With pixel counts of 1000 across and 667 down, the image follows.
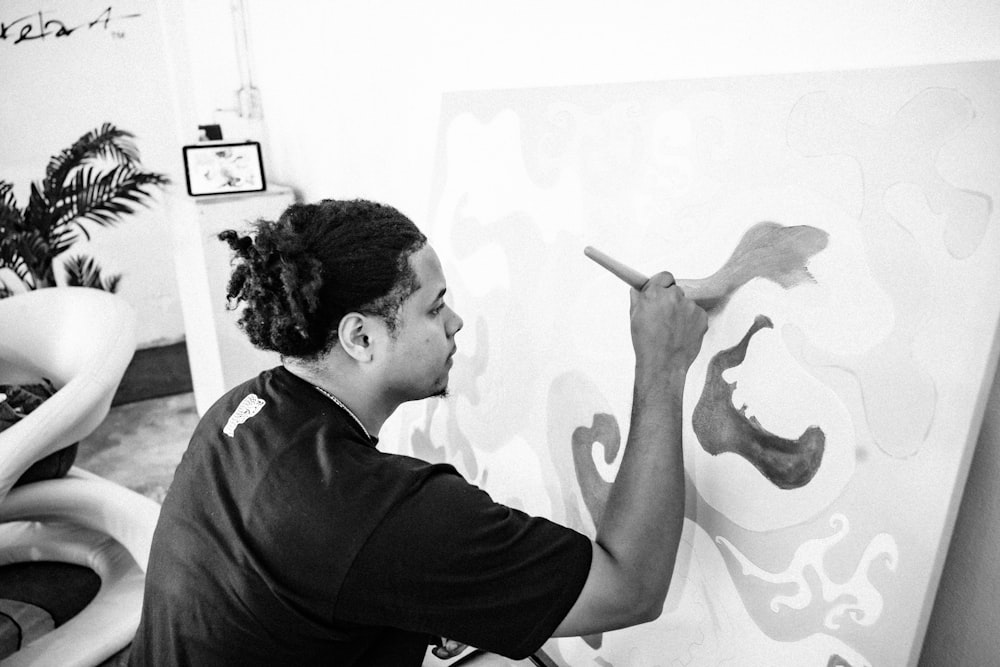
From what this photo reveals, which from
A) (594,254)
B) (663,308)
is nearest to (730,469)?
(663,308)

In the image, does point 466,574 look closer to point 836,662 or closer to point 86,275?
point 836,662

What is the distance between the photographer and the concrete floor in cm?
306

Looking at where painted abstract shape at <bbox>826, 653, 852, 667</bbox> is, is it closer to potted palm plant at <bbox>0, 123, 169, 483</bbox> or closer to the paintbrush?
the paintbrush

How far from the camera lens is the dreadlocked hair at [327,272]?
111 cm

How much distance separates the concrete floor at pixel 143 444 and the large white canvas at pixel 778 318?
2094 millimetres

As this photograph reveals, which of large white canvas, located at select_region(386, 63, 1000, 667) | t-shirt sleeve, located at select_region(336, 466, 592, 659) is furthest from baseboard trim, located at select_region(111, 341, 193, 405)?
t-shirt sleeve, located at select_region(336, 466, 592, 659)

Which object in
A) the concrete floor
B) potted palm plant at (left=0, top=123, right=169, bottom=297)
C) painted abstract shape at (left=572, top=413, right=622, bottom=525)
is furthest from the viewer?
potted palm plant at (left=0, top=123, right=169, bottom=297)

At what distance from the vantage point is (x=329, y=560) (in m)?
0.92

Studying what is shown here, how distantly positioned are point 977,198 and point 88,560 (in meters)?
2.39

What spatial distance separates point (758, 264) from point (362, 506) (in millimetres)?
593

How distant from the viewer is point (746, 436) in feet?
A: 3.45

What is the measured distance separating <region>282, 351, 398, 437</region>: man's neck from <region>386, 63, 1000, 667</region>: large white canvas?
38cm

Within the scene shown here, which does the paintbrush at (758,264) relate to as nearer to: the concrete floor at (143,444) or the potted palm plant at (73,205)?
the concrete floor at (143,444)

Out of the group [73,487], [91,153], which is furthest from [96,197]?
[73,487]
